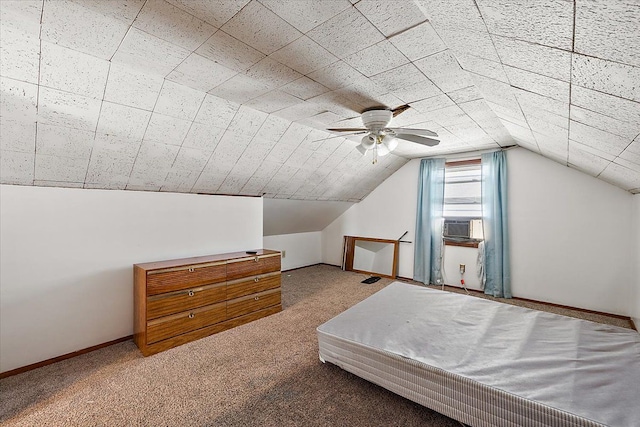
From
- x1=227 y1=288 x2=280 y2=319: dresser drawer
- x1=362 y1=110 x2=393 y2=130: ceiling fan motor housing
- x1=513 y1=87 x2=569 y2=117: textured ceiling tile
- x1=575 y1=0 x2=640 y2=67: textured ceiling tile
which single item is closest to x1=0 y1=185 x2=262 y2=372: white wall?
x1=227 y1=288 x2=280 y2=319: dresser drawer

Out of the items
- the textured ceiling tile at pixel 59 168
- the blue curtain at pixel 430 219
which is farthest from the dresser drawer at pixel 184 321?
the blue curtain at pixel 430 219

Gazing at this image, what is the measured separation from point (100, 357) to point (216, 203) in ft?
6.25

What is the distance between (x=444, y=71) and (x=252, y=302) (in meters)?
2.98

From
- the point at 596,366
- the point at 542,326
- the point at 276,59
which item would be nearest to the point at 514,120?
the point at 542,326

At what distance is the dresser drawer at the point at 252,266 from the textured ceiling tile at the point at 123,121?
5.12 ft

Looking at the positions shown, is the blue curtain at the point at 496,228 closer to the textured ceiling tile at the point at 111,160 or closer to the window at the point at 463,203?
the window at the point at 463,203

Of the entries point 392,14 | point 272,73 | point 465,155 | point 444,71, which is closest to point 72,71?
point 272,73

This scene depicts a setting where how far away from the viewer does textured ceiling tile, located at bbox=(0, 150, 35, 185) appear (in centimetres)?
201

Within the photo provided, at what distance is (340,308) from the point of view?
3.63 m

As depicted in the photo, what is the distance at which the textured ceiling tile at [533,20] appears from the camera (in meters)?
0.88

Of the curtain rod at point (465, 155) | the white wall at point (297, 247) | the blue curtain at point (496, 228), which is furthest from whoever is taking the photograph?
the white wall at point (297, 247)

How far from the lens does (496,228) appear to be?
4051 millimetres

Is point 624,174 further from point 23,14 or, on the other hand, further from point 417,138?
point 23,14

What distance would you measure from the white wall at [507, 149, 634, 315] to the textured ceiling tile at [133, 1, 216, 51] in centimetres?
432
